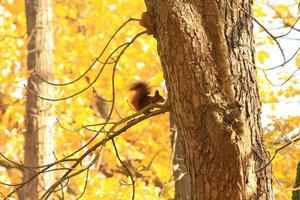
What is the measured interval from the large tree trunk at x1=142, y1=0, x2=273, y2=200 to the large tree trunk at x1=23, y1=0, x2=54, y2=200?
3589mm

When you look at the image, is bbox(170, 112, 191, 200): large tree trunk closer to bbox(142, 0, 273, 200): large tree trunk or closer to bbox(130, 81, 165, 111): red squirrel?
bbox(130, 81, 165, 111): red squirrel

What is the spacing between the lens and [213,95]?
253cm

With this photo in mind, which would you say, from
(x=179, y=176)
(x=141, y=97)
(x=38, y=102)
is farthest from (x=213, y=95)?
(x=38, y=102)

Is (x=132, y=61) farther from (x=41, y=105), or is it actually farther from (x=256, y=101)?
(x=256, y=101)

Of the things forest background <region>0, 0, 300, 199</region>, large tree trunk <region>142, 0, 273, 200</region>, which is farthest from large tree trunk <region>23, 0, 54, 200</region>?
large tree trunk <region>142, 0, 273, 200</region>

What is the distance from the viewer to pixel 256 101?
267 cm

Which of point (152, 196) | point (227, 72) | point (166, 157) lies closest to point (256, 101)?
point (227, 72)

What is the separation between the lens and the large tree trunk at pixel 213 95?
2.48m

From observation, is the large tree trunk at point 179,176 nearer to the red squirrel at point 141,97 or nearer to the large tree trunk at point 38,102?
the large tree trunk at point 38,102

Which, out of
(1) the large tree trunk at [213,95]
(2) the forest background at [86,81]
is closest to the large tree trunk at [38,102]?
(2) the forest background at [86,81]

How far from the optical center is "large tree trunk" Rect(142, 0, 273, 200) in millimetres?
2484

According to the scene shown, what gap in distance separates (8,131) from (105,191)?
3.14m

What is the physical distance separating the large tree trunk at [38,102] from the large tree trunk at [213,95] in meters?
3.59

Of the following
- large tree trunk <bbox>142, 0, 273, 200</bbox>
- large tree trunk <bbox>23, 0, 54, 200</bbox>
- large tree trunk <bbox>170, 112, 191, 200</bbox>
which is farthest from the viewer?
large tree trunk <bbox>23, 0, 54, 200</bbox>
